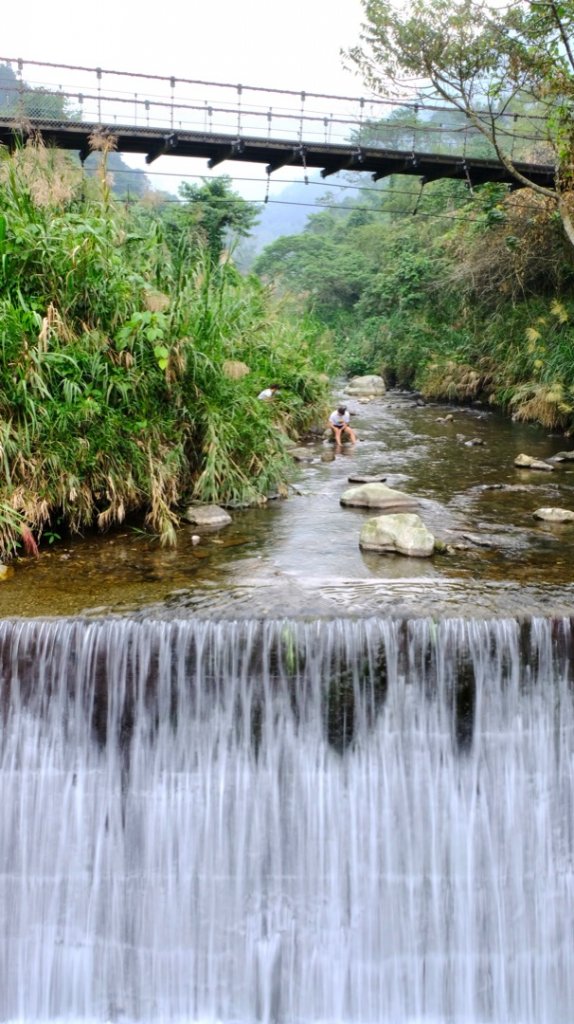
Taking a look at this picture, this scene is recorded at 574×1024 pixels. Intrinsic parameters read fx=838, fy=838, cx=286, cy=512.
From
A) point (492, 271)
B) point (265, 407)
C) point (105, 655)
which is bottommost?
point (105, 655)

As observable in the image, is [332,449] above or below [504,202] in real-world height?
below

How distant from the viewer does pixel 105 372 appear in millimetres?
7379

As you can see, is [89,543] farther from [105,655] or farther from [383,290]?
[383,290]

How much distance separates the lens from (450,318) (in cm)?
2331

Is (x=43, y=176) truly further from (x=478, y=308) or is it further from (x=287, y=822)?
(x=478, y=308)

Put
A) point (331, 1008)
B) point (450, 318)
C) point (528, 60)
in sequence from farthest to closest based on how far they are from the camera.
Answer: point (450, 318) → point (528, 60) → point (331, 1008)

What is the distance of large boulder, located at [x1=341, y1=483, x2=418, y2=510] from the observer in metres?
9.05

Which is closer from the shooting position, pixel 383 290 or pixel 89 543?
pixel 89 543

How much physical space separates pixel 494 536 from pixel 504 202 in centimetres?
1396

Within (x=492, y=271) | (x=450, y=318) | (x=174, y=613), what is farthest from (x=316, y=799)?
(x=450, y=318)

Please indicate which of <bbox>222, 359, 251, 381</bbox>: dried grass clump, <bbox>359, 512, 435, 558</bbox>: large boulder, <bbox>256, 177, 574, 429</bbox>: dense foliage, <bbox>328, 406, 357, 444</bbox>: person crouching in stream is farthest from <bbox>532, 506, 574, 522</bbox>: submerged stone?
<bbox>256, 177, 574, 429</bbox>: dense foliage

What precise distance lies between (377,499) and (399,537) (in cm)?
184

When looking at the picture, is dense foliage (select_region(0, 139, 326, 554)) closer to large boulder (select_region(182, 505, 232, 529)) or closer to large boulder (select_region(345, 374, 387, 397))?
large boulder (select_region(182, 505, 232, 529))

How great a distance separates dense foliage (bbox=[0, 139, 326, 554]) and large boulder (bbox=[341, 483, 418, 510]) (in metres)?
1.02
